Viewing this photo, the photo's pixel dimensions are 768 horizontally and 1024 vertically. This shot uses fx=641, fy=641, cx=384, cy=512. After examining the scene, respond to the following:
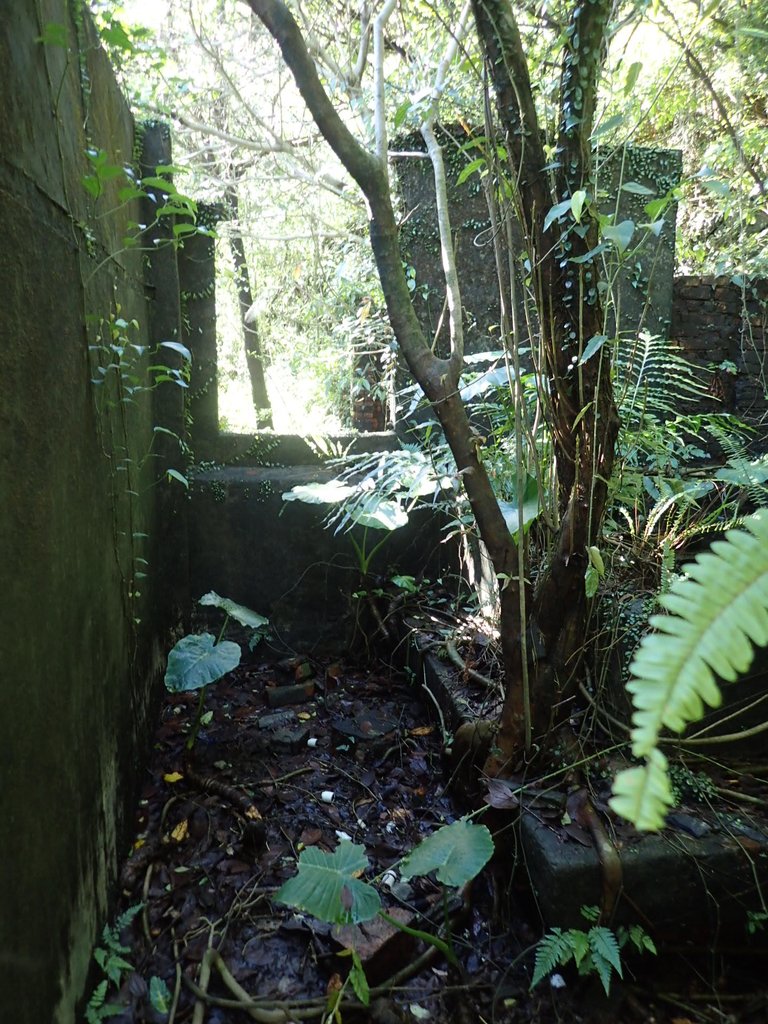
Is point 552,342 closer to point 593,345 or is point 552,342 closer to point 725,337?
point 593,345

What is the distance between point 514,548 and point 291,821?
4.13ft

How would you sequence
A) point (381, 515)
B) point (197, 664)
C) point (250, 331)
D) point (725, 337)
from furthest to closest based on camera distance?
point (250, 331), point (725, 337), point (381, 515), point (197, 664)

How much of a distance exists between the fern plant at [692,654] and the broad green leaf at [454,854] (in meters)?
1.17

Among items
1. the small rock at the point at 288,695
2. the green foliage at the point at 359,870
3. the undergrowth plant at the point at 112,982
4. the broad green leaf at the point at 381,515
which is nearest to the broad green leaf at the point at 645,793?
the green foliage at the point at 359,870

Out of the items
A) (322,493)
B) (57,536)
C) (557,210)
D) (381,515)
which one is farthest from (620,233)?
(322,493)

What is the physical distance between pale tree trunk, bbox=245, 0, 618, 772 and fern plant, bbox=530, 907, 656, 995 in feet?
1.58

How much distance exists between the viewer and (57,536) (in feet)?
4.51

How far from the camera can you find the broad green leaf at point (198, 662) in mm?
2389

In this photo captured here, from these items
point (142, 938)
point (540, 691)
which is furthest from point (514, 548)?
point (142, 938)

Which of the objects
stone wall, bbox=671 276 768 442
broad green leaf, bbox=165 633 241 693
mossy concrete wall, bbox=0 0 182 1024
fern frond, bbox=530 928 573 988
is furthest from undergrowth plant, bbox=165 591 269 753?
stone wall, bbox=671 276 768 442

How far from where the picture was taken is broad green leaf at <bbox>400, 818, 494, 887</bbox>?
1556mm

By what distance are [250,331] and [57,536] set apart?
6.76 m

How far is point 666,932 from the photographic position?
5.51ft

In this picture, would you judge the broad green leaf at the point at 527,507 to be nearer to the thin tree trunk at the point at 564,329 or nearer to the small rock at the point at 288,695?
the thin tree trunk at the point at 564,329
